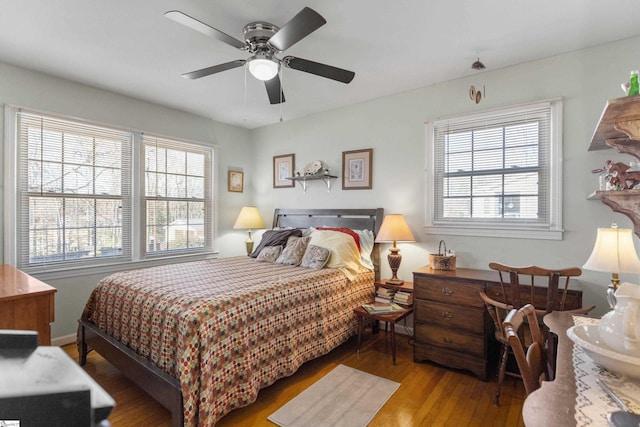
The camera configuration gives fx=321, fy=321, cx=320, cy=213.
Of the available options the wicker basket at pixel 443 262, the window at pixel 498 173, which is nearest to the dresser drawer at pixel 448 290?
the wicker basket at pixel 443 262

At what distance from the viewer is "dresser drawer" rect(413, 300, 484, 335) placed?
8.30 feet

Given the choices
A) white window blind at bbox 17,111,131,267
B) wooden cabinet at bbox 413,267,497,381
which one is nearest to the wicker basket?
wooden cabinet at bbox 413,267,497,381

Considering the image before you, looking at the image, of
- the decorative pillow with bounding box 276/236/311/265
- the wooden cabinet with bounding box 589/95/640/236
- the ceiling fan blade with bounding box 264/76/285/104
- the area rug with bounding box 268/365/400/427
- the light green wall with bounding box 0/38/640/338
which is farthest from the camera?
the decorative pillow with bounding box 276/236/311/265

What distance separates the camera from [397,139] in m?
3.56

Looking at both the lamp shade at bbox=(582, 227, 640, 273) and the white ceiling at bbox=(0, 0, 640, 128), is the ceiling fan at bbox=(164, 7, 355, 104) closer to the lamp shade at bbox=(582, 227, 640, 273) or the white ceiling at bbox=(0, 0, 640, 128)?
the white ceiling at bbox=(0, 0, 640, 128)

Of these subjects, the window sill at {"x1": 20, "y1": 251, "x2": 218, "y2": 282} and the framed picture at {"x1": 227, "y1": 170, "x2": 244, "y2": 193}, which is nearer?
the window sill at {"x1": 20, "y1": 251, "x2": 218, "y2": 282}

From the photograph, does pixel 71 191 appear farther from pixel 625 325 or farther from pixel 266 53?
pixel 625 325

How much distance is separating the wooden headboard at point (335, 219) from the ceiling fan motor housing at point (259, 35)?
6.95 feet

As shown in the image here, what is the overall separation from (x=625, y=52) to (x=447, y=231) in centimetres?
A: 190

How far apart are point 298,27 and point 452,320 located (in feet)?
7.93

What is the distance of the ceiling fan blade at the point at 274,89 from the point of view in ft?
7.99

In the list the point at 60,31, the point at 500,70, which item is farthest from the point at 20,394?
the point at 500,70

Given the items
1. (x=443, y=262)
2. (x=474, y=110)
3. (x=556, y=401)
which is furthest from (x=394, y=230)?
(x=556, y=401)

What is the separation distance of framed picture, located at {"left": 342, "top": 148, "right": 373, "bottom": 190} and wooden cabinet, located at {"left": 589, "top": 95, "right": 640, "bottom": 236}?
2219 mm
